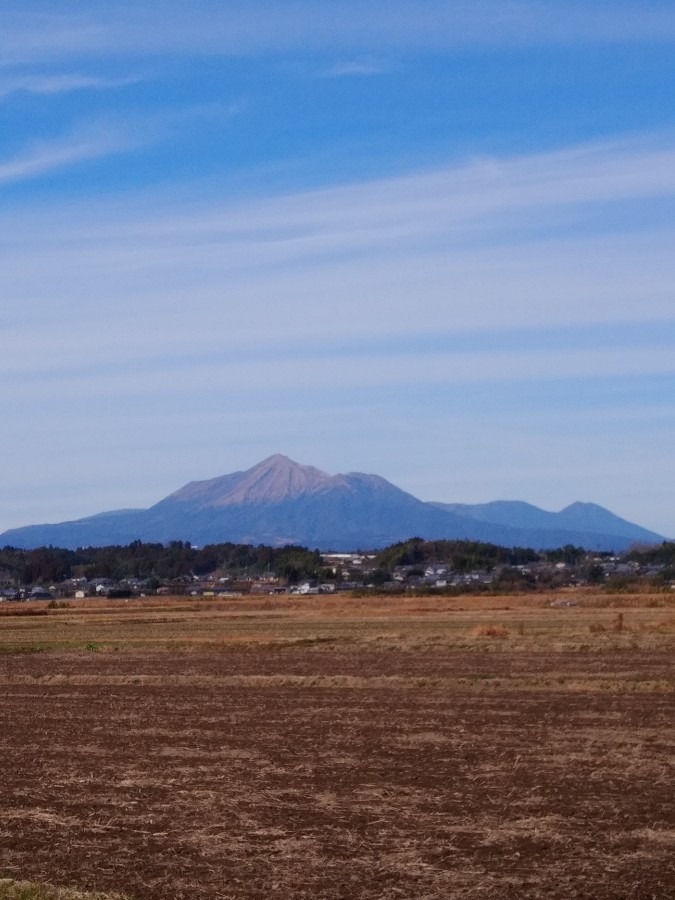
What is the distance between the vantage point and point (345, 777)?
16062 millimetres

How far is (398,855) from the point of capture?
11789mm

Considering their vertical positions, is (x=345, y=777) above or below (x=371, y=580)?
below

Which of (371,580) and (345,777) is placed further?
(371,580)

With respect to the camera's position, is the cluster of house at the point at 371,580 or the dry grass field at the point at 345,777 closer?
the dry grass field at the point at 345,777

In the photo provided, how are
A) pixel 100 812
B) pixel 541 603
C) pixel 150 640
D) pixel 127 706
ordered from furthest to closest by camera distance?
pixel 541 603, pixel 150 640, pixel 127 706, pixel 100 812

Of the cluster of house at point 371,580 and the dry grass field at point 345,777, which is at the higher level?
the cluster of house at point 371,580

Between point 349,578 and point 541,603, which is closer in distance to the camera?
point 541,603

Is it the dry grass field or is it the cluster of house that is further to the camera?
the cluster of house

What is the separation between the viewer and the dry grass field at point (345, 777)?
11.2m

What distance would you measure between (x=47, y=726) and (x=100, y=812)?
8842mm

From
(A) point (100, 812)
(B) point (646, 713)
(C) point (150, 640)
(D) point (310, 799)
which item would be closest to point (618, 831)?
(D) point (310, 799)

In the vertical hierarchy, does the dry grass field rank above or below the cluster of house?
below

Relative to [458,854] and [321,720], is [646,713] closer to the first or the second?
[321,720]

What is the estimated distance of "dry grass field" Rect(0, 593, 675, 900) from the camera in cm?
1117
